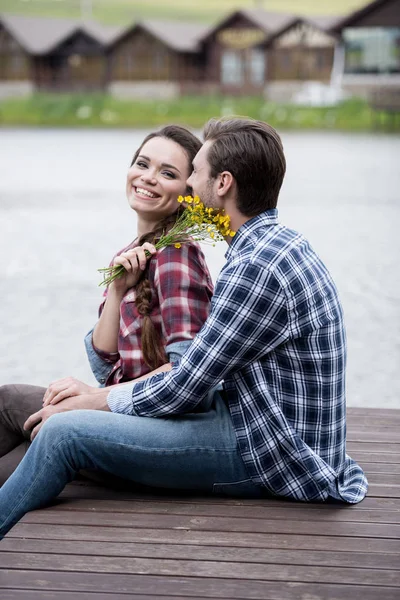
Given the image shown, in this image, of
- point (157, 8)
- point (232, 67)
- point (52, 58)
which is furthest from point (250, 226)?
point (157, 8)

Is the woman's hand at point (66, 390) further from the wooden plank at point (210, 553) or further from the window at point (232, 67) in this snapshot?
the window at point (232, 67)

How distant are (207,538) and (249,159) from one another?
1.05 m

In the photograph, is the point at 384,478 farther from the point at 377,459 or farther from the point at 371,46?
the point at 371,46

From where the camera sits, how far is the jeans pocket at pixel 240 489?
115 inches

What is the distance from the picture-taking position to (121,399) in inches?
116

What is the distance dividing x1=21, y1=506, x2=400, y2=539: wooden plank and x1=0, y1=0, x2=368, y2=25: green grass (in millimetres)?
125756

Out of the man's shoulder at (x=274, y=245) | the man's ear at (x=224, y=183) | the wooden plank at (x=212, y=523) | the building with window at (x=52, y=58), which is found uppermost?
the man's ear at (x=224, y=183)

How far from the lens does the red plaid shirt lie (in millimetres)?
2986

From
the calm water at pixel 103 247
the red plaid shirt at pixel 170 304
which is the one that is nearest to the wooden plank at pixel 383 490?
the red plaid shirt at pixel 170 304

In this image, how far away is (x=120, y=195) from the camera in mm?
18219

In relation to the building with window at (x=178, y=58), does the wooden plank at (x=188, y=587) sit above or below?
above

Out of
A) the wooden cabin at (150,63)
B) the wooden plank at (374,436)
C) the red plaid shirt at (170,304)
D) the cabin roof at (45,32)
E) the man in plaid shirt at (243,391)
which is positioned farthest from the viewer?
the cabin roof at (45,32)

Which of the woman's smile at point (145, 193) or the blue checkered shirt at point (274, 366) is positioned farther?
the woman's smile at point (145, 193)

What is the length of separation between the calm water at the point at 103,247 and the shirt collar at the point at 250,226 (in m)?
3.34
